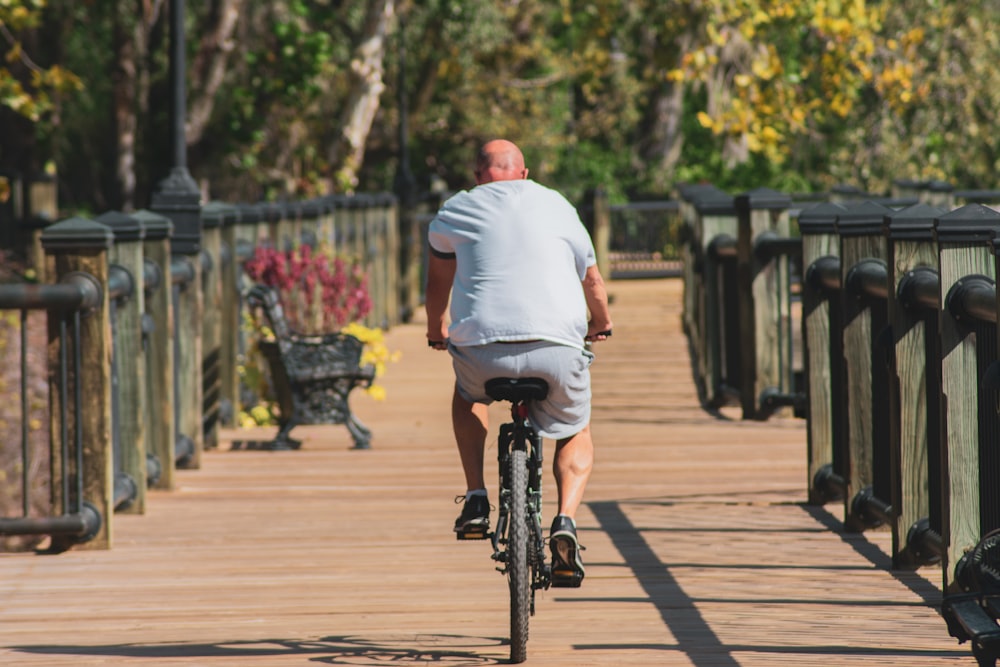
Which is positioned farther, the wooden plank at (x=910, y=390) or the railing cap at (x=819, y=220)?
the railing cap at (x=819, y=220)

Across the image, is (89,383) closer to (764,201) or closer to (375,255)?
(764,201)

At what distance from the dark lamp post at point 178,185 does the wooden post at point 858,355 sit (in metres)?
4.41

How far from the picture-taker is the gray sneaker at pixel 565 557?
19.4 ft

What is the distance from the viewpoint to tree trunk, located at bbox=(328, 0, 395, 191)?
91.6 ft

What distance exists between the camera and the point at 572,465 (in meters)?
6.27

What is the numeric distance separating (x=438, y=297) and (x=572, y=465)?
81cm

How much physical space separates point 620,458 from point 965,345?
502 centimetres

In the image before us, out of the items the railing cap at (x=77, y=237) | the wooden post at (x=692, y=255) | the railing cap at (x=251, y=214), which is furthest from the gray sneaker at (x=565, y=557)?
the wooden post at (x=692, y=255)

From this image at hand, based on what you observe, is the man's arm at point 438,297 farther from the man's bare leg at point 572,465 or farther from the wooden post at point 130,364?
the wooden post at point 130,364

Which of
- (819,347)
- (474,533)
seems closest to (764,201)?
(819,347)

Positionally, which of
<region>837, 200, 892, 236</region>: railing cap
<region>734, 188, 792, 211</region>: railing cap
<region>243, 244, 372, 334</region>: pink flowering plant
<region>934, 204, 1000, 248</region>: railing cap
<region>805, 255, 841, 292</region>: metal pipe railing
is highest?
<region>934, 204, 1000, 248</region>: railing cap

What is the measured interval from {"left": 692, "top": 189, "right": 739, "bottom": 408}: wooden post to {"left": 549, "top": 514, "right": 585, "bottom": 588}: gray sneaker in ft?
24.7

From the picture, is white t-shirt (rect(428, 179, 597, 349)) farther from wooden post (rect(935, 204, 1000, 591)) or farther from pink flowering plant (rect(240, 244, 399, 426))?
pink flowering plant (rect(240, 244, 399, 426))

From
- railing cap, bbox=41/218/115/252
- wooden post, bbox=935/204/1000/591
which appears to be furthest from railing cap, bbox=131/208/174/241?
wooden post, bbox=935/204/1000/591
